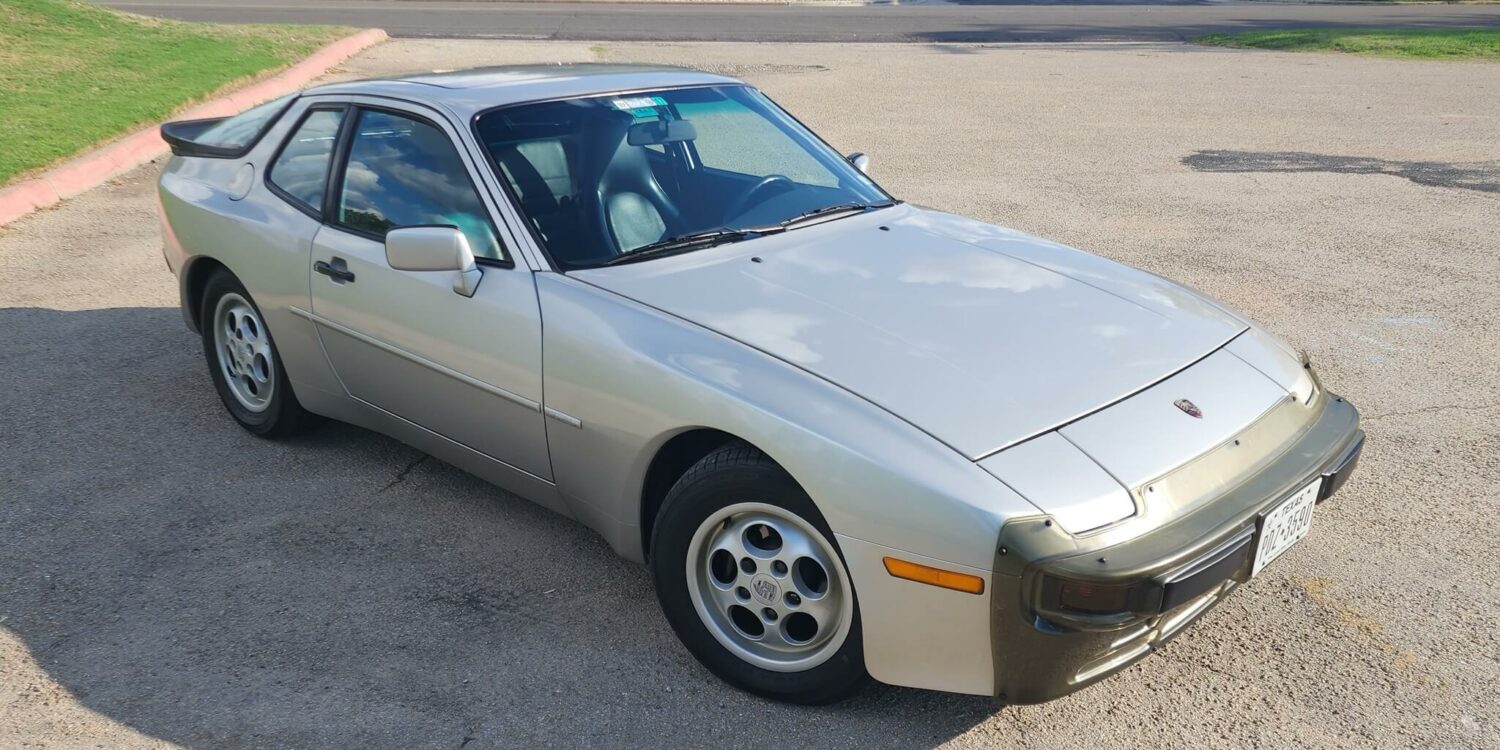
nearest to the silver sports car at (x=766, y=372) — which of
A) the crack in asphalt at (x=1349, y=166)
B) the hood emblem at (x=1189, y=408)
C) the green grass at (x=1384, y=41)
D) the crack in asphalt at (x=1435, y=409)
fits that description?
the hood emblem at (x=1189, y=408)

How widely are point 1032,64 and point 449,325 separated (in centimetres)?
1464

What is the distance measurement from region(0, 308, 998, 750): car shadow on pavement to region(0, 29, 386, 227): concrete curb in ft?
12.2

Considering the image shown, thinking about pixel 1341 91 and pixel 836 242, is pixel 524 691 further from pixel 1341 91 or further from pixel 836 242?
pixel 1341 91

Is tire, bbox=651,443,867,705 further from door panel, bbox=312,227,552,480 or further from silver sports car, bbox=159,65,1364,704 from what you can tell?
door panel, bbox=312,227,552,480

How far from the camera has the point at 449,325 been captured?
3693 mm

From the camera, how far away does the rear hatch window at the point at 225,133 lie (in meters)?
4.73

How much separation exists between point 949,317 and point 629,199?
112cm

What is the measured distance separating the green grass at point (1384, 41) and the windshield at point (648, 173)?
666 inches

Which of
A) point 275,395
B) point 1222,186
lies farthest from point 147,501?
point 1222,186

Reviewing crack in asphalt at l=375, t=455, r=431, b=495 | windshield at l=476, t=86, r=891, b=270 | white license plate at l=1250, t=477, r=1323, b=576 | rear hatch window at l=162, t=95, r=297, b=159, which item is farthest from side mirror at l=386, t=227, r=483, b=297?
white license plate at l=1250, t=477, r=1323, b=576

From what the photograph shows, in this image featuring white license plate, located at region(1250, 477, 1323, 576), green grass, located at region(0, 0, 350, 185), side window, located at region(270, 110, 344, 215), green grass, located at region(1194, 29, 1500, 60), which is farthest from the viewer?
green grass, located at region(1194, 29, 1500, 60)

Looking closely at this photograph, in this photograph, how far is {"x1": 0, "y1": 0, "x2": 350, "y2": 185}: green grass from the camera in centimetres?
959

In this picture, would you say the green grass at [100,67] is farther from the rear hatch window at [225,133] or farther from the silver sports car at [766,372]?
the silver sports car at [766,372]

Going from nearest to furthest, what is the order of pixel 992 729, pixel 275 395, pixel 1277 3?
pixel 992 729, pixel 275 395, pixel 1277 3
